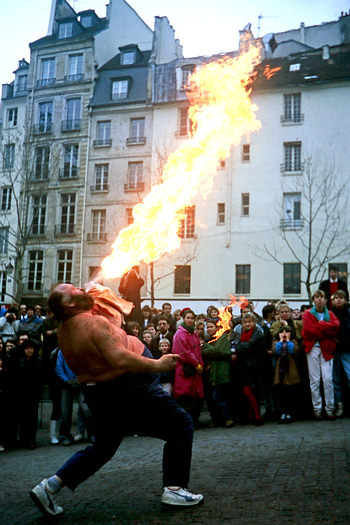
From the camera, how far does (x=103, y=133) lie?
35688 mm

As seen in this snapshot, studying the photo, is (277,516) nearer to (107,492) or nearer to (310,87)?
(107,492)

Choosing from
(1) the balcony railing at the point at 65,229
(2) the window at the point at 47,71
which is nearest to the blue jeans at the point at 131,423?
(1) the balcony railing at the point at 65,229

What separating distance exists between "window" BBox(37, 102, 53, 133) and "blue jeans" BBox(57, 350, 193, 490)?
35069mm

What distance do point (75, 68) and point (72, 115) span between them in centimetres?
366

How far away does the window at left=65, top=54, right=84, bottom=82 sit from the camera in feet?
122

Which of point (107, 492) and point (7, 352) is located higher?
point (7, 352)

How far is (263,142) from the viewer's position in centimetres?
3055

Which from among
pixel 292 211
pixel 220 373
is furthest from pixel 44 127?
pixel 220 373

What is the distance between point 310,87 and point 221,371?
24168 millimetres

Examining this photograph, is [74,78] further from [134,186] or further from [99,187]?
[134,186]

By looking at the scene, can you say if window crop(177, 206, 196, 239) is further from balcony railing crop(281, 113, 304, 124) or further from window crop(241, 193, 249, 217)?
balcony railing crop(281, 113, 304, 124)

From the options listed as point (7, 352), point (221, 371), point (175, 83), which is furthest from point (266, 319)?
point (175, 83)

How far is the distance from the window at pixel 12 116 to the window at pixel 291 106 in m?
20.5

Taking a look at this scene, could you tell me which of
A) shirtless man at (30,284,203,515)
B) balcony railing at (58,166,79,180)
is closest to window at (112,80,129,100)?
balcony railing at (58,166,79,180)
